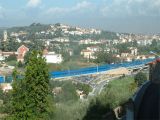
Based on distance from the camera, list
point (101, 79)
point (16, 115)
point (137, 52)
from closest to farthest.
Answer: point (16, 115)
point (101, 79)
point (137, 52)

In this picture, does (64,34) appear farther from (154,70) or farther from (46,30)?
(154,70)

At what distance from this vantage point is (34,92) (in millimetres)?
16078

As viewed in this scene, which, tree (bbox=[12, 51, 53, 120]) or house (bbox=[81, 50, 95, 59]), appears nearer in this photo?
tree (bbox=[12, 51, 53, 120])

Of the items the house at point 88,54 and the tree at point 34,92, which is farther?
the house at point 88,54

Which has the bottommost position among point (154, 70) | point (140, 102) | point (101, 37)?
point (101, 37)

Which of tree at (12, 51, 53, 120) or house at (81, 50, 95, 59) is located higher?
tree at (12, 51, 53, 120)

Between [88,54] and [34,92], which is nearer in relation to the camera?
[34,92]

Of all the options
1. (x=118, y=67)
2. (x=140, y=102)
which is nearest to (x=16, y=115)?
(x=140, y=102)

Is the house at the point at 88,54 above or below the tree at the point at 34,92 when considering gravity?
below

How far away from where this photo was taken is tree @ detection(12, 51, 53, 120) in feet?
51.5

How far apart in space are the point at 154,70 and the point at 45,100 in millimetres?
9758

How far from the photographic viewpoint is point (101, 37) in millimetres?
167125

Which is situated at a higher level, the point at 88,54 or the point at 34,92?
the point at 34,92

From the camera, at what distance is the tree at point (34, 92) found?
15.7 metres
